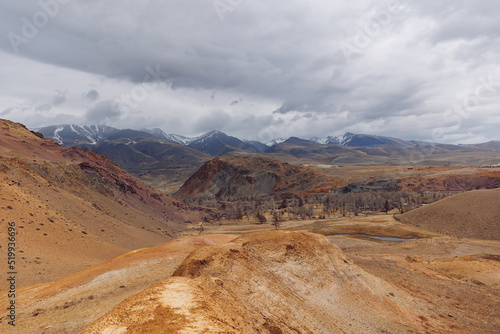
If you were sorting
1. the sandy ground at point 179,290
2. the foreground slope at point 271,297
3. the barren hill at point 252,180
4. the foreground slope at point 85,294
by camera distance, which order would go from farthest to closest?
the barren hill at point 252,180, the sandy ground at point 179,290, the foreground slope at point 85,294, the foreground slope at point 271,297

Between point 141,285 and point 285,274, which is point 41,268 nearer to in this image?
point 141,285

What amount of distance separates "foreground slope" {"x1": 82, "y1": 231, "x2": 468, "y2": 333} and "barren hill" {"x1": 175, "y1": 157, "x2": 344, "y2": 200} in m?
128

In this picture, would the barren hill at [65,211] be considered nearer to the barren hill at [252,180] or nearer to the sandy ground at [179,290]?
the sandy ground at [179,290]

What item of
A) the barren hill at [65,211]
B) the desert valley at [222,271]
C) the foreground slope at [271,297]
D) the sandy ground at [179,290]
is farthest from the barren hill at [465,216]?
the barren hill at [65,211]

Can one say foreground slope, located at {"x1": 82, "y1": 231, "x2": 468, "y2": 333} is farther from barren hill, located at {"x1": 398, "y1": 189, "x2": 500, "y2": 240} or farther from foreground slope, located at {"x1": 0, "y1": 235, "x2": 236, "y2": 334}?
barren hill, located at {"x1": 398, "y1": 189, "x2": 500, "y2": 240}

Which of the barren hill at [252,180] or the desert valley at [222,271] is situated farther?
the barren hill at [252,180]

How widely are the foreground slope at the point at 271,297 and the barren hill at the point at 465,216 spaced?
167ft

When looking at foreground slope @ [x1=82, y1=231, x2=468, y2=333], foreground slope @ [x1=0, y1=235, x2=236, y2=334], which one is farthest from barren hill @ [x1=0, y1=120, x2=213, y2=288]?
foreground slope @ [x1=82, y1=231, x2=468, y2=333]

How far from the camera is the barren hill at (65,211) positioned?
30406 mm

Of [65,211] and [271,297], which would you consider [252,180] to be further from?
[271,297]

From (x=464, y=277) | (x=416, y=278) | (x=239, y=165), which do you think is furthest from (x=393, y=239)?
(x=239, y=165)

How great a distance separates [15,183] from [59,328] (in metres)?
36.9

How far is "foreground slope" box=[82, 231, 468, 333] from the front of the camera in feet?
29.1

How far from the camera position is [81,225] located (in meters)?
42.1
